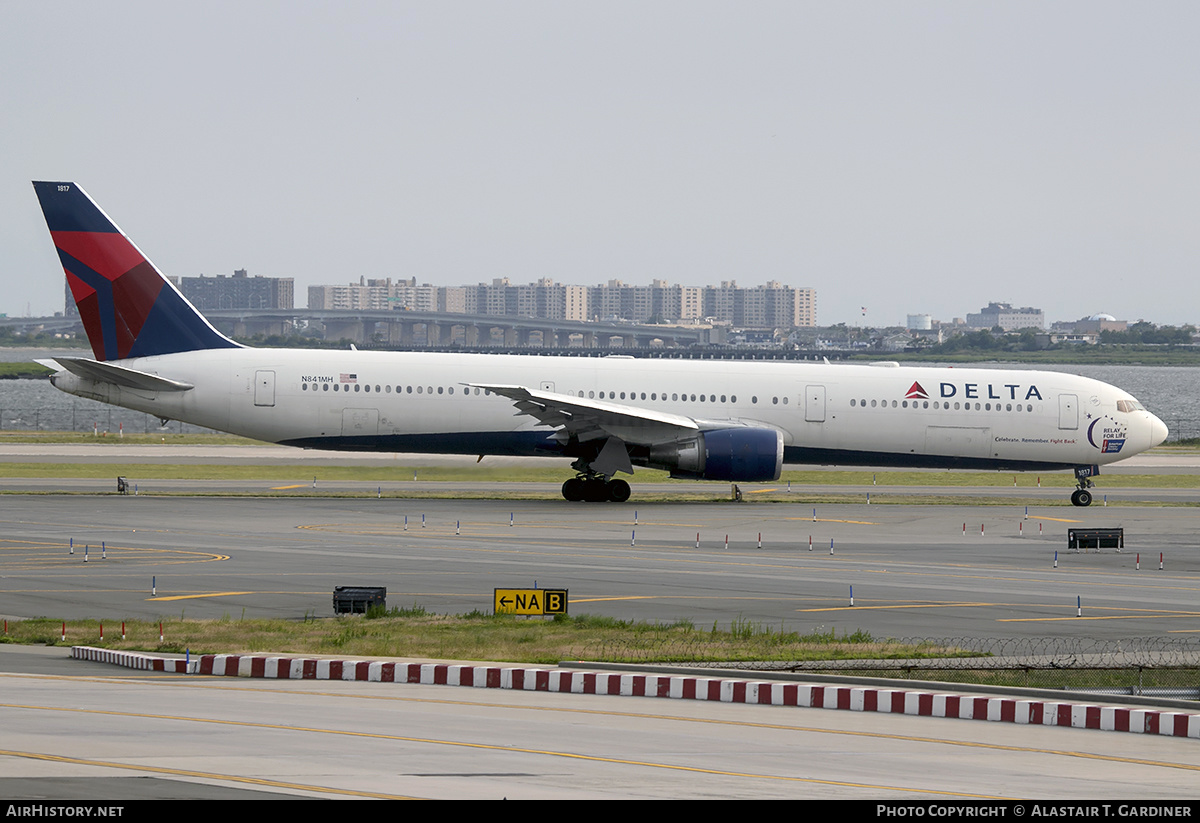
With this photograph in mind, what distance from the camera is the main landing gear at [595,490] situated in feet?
138

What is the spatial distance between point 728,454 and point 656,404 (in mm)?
3677

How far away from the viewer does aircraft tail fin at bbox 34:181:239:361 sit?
4147 cm

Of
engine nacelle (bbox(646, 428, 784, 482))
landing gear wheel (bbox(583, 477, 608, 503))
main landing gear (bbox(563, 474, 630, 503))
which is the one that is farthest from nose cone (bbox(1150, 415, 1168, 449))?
landing gear wheel (bbox(583, 477, 608, 503))

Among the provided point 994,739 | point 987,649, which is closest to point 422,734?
point 994,739

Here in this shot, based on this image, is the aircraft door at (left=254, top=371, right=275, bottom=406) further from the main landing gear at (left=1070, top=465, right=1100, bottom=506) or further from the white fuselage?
the main landing gear at (left=1070, top=465, right=1100, bottom=506)

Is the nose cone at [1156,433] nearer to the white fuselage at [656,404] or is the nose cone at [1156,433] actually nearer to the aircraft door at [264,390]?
the white fuselage at [656,404]

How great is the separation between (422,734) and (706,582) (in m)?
13.7

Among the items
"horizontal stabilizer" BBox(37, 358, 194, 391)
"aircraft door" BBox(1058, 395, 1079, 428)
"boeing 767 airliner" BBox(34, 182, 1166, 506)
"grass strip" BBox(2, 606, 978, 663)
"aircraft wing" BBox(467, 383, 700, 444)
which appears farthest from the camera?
"aircraft door" BBox(1058, 395, 1079, 428)

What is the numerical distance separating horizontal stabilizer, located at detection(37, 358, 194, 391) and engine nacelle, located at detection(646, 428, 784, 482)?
15.7 metres

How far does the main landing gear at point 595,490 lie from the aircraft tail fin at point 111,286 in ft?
43.5

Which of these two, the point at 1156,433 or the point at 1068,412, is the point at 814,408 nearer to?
the point at 1068,412

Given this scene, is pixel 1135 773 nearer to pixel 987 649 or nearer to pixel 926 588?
pixel 987 649

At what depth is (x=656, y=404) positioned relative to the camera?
42.8 meters

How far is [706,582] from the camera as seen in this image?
87.8 ft
